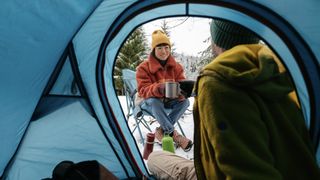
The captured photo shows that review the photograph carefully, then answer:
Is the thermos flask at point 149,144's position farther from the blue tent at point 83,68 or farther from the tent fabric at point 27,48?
the tent fabric at point 27,48

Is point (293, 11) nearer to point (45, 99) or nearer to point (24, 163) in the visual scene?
point (45, 99)

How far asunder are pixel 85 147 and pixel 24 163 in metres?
0.36

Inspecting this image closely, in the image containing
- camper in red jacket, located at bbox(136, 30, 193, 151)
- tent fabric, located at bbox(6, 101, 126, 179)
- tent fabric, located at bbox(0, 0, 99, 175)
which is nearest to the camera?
tent fabric, located at bbox(0, 0, 99, 175)

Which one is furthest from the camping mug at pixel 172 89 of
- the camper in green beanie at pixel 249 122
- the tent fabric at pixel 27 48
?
the camper in green beanie at pixel 249 122

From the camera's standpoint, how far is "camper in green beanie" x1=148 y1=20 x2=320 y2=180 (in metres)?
0.92

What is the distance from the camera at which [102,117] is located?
2.07 m

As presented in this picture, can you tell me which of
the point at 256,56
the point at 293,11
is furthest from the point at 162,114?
the point at 256,56

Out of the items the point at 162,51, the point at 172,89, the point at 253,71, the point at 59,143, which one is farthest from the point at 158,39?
the point at 253,71

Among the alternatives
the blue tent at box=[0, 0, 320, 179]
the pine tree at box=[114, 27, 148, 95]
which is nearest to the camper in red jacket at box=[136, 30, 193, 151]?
the blue tent at box=[0, 0, 320, 179]

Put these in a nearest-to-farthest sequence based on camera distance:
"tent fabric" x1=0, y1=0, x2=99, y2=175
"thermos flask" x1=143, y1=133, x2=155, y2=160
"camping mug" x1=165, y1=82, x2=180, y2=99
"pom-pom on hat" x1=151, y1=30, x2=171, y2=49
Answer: "tent fabric" x1=0, y1=0, x2=99, y2=175
"thermos flask" x1=143, y1=133, x2=155, y2=160
"camping mug" x1=165, y1=82, x2=180, y2=99
"pom-pom on hat" x1=151, y1=30, x2=171, y2=49

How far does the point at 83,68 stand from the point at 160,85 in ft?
4.71

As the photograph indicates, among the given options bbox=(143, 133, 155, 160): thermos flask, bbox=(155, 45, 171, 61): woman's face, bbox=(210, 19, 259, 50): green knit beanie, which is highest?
bbox=(155, 45, 171, 61): woman's face

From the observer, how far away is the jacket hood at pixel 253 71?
935 mm

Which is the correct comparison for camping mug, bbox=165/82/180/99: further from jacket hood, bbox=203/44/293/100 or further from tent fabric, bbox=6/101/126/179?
jacket hood, bbox=203/44/293/100
